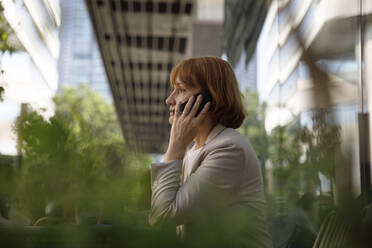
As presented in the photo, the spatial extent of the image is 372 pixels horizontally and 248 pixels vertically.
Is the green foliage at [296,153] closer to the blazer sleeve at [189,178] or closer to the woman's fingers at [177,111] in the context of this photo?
the blazer sleeve at [189,178]

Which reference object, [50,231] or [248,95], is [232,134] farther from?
[248,95]

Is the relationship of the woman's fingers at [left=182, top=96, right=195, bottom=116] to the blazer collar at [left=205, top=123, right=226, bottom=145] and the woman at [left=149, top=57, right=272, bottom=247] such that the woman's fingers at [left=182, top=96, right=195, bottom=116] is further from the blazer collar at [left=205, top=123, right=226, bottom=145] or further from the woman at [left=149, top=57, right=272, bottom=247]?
the blazer collar at [left=205, top=123, right=226, bottom=145]

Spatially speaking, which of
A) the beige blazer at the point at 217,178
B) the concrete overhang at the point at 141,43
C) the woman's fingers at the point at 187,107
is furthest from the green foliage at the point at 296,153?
the concrete overhang at the point at 141,43

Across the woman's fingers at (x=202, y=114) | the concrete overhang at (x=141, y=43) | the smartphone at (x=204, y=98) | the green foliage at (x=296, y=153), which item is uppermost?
the concrete overhang at (x=141, y=43)

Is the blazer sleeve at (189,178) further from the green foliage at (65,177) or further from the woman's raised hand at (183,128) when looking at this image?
the green foliage at (65,177)

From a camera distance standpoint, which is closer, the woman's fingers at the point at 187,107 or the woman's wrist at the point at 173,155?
the woman's wrist at the point at 173,155

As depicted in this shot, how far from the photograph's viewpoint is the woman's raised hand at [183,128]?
138 cm

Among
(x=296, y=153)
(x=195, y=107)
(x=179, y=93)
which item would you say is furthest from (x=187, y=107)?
(x=296, y=153)

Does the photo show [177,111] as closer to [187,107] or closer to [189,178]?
[187,107]

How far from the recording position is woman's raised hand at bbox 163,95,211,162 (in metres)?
1.38

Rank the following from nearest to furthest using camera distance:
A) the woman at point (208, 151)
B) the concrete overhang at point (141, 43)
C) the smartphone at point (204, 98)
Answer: the woman at point (208, 151), the smartphone at point (204, 98), the concrete overhang at point (141, 43)

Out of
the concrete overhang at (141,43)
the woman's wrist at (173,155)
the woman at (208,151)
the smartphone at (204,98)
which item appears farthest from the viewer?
the concrete overhang at (141,43)

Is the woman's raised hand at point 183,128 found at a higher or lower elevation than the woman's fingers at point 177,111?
lower

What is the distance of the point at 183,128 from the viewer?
1.46 meters
